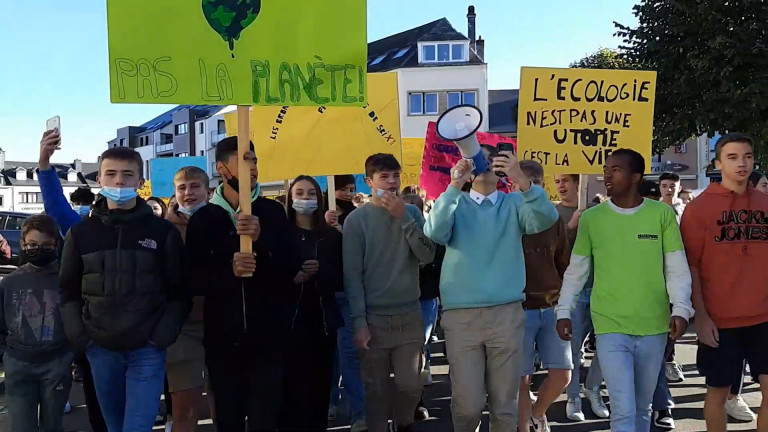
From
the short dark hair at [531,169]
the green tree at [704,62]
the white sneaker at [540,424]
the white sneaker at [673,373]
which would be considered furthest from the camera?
the green tree at [704,62]

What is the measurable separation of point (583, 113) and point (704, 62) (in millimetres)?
10799

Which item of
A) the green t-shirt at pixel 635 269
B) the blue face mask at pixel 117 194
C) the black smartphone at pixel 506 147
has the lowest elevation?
the green t-shirt at pixel 635 269

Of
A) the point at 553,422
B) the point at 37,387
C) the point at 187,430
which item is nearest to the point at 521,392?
the point at 553,422

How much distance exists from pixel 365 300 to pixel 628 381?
5.32 ft

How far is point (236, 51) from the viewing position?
3.81 metres

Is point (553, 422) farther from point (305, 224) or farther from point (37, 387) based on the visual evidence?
point (37, 387)

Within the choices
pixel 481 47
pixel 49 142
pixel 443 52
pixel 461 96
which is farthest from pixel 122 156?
pixel 481 47

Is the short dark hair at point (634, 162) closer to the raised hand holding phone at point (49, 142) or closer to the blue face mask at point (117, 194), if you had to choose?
the blue face mask at point (117, 194)

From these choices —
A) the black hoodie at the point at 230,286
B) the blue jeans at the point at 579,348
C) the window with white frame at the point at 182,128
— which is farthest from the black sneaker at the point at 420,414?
the window with white frame at the point at 182,128

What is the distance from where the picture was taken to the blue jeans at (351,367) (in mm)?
5480

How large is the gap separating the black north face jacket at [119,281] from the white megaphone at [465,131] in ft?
5.27

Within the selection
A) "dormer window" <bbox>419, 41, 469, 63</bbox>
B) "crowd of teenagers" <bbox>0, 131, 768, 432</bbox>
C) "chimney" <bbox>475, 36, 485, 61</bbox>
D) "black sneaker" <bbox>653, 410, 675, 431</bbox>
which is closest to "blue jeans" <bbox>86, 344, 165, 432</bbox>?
"crowd of teenagers" <bbox>0, 131, 768, 432</bbox>

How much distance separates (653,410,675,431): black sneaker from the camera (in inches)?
208

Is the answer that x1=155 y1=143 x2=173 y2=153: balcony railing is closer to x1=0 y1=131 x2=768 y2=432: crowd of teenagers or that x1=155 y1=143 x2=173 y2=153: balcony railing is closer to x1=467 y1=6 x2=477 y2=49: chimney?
x1=467 y1=6 x2=477 y2=49: chimney
